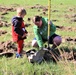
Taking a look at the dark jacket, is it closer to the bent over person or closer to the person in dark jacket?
the person in dark jacket

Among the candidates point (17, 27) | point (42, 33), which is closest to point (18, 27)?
point (17, 27)

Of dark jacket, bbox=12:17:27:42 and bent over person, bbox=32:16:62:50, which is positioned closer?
dark jacket, bbox=12:17:27:42

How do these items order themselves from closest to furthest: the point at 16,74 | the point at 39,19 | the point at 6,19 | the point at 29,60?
the point at 16,74 → the point at 29,60 → the point at 39,19 → the point at 6,19

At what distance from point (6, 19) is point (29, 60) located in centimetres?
724

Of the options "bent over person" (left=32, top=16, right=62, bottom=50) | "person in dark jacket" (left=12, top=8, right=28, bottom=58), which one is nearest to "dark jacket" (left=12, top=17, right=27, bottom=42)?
"person in dark jacket" (left=12, top=8, right=28, bottom=58)

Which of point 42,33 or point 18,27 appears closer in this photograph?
point 18,27

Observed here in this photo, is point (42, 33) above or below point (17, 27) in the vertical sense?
below

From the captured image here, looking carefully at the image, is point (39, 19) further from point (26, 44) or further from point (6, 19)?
point (6, 19)

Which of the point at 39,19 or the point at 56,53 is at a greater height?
the point at 39,19

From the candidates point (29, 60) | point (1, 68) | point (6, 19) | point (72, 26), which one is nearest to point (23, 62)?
point (29, 60)

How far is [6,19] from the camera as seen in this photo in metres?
15.1

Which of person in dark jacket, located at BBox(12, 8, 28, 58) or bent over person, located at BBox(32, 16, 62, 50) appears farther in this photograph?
bent over person, located at BBox(32, 16, 62, 50)

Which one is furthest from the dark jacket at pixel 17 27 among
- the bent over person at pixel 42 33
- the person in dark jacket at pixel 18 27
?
the bent over person at pixel 42 33

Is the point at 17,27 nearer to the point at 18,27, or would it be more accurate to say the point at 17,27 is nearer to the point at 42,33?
the point at 18,27
